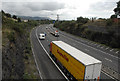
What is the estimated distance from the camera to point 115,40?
33406mm

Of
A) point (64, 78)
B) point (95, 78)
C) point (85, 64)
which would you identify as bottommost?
point (64, 78)

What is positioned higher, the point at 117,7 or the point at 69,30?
the point at 117,7

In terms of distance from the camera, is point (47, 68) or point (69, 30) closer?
point (47, 68)

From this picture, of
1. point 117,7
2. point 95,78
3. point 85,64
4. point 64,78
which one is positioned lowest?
point 64,78

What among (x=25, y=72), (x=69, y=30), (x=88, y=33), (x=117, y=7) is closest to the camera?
(x=25, y=72)

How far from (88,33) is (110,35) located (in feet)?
45.2

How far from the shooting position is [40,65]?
19094 mm

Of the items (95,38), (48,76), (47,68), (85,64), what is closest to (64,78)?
(48,76)

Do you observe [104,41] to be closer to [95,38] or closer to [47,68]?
[95,38]

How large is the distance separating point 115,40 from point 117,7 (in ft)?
69.2

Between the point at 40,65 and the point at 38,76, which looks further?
the point at 40,65

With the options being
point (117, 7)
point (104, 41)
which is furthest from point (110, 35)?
point (117, 7)

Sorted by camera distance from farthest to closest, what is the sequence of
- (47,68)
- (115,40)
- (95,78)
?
→ 1. (115,40)
2. (47,68)
3. (95,78)

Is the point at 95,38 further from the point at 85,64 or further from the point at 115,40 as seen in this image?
the point at 85,64
